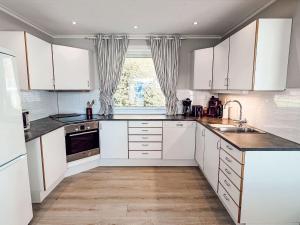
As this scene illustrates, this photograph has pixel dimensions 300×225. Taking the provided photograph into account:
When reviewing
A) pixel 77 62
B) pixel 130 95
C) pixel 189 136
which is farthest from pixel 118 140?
pixel 77 62

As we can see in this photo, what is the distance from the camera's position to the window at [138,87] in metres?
3.75

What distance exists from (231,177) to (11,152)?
6.70 ft

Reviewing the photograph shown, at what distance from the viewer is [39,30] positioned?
312cm

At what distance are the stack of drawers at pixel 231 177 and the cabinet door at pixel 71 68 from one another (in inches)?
99.1

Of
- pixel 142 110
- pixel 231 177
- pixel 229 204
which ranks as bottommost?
pixel 229 204

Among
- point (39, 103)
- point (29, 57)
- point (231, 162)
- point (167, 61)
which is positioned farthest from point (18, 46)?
point (231, 162)

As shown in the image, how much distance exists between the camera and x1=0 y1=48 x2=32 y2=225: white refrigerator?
1.47 m

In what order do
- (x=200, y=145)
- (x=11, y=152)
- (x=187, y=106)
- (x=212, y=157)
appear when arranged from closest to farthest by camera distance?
(x=11, y=152)
(x=212, y=157)
(x=200, y=145)
(x=187, y=106)

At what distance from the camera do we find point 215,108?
350 centimetres

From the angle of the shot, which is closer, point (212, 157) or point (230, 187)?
point (230, 187)

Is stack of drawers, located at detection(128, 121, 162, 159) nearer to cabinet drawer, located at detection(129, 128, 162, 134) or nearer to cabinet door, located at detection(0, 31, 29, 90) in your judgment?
cabinet drawer, located at detection(129, 128, 162, 134)

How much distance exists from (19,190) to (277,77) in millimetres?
2760

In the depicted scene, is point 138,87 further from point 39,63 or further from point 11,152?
point 11,152

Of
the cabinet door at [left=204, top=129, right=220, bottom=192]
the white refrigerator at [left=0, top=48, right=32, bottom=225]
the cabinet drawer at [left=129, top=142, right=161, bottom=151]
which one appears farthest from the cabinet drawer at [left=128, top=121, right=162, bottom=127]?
the white refrigerator at [left=0, top=48, right=32, bottom=225]
